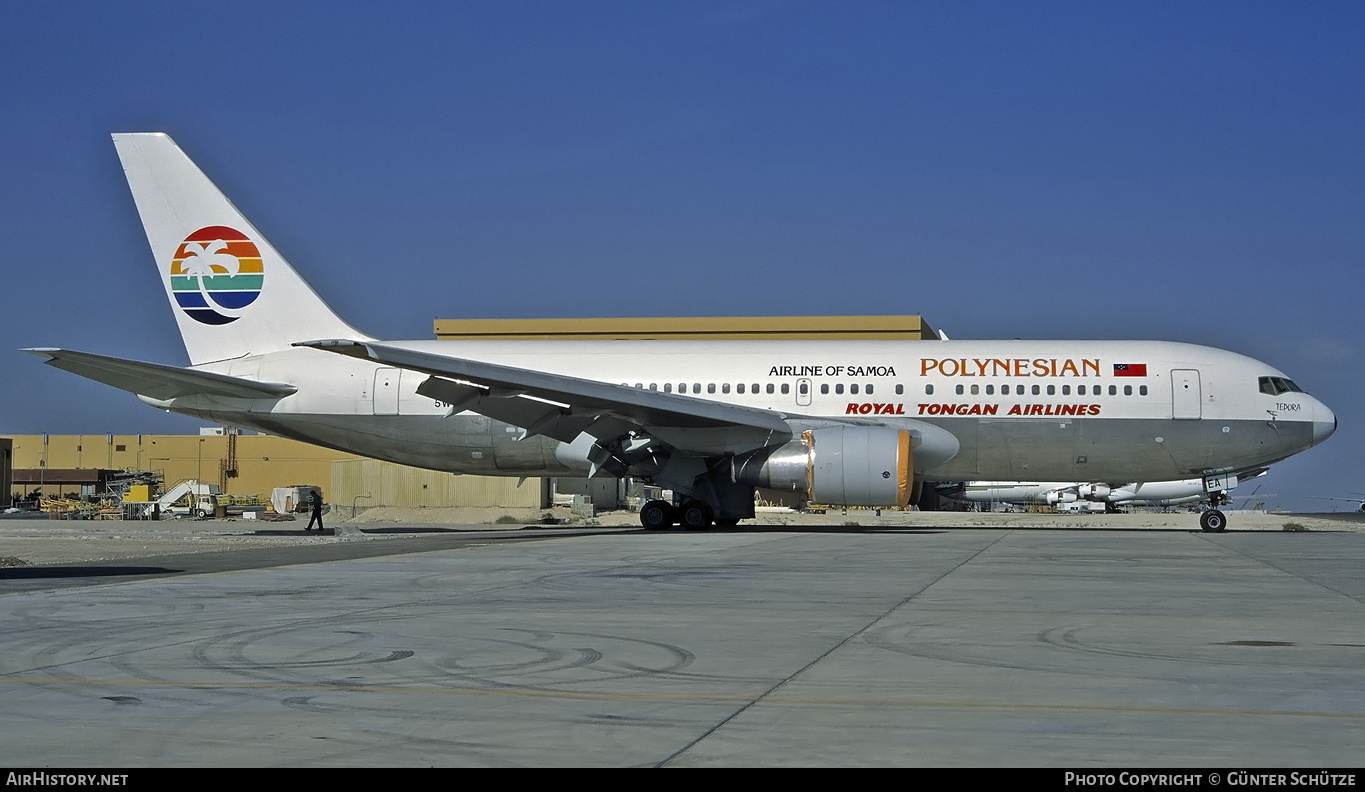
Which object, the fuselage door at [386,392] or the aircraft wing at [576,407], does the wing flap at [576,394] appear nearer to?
the aircraft wing at [576,407]

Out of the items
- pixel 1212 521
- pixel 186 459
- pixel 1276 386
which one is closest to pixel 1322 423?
pixel 1276 386

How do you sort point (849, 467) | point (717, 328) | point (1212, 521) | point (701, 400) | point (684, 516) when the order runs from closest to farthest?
point (849, 467)
point (684, 516)
point (701, 400)
point (1212, 521)
point (717, 328)

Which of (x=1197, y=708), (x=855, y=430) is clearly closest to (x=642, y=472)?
(x=855, y=430)

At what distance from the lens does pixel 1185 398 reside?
25.1m

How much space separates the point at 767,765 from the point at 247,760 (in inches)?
73.5

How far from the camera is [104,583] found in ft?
40.2

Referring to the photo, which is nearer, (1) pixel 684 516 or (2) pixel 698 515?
(2) pixel 698 515

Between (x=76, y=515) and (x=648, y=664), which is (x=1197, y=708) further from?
(x=76, y=515)

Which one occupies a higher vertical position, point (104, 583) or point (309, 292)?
point (309, 292)

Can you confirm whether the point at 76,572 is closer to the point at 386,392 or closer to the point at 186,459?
the point at 386,392

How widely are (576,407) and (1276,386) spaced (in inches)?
554

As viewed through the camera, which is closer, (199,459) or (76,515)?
(76,515)
